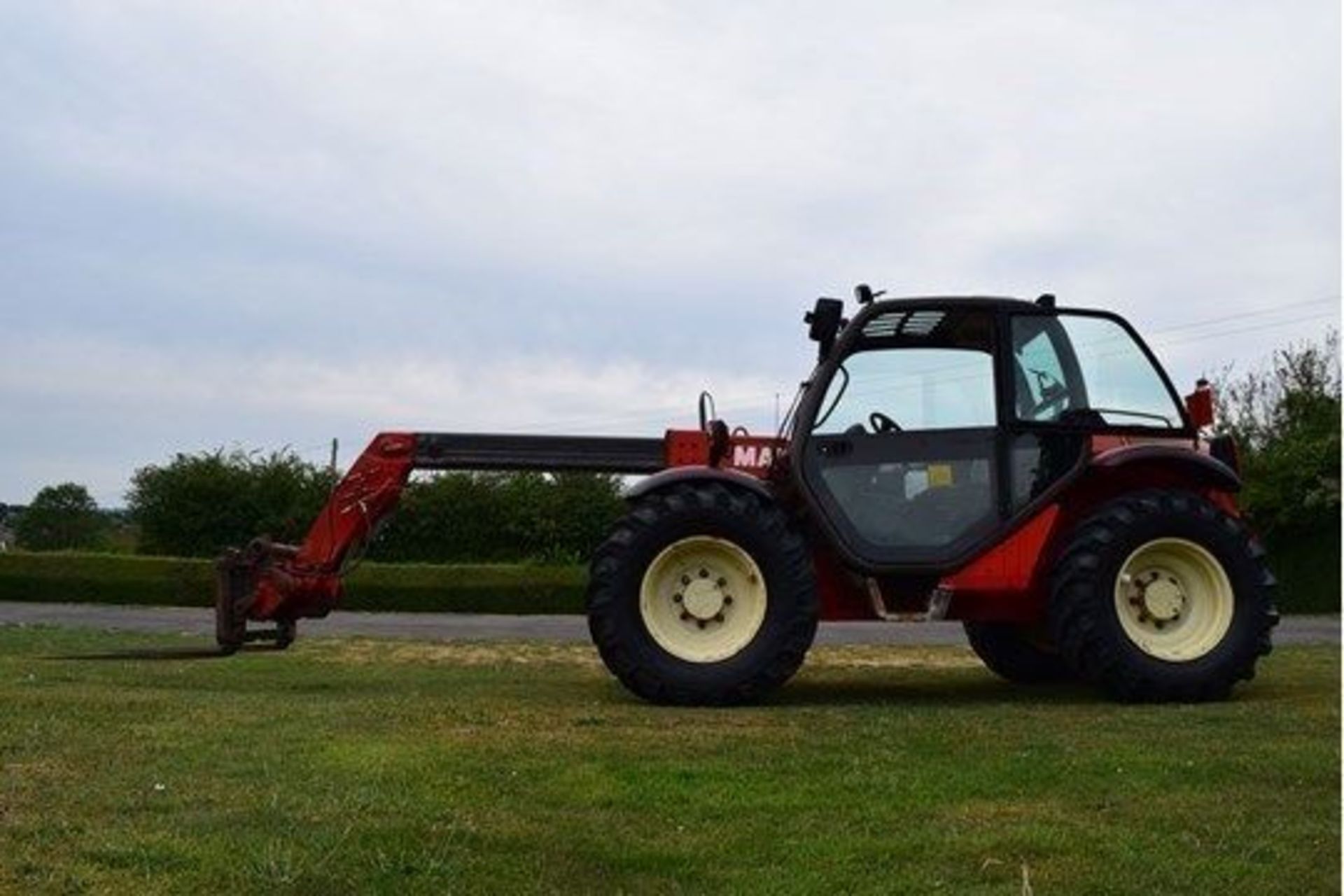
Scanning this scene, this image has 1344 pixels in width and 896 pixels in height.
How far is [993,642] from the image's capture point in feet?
35.0

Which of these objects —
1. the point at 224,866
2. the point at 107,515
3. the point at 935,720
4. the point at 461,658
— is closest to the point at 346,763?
the point at 224,866

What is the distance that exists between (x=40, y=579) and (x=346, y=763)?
26752mm

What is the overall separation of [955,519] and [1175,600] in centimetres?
129

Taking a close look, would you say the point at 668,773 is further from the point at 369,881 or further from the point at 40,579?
the point at 40,579

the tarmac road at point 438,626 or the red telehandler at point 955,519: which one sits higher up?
the red telehandler at point 955,519

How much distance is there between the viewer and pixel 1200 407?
9.34 meters

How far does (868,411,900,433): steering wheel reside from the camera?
9148mm

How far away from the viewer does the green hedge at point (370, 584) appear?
28500mm

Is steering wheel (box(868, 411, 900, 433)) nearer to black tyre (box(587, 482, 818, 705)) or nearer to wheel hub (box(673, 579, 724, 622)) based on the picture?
black tyre (box(587, 482, 818, 705))

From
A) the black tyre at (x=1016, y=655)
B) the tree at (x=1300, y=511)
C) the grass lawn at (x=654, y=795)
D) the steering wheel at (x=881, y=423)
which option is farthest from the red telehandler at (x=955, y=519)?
the tree at (x=1300, y=511)

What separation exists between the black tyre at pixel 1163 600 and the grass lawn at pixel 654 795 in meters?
0.33

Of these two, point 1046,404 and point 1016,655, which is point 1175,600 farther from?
point 1016,655

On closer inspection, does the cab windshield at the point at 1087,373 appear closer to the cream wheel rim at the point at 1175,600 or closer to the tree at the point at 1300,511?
the cream wheel rim at the point at 1175,600

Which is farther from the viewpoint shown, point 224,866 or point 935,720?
point 935,720
